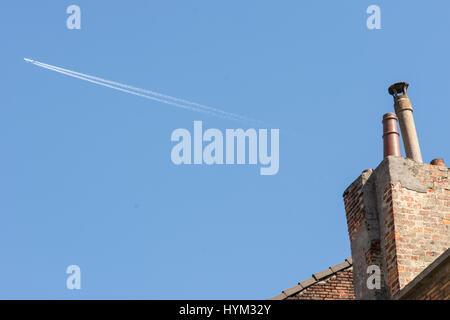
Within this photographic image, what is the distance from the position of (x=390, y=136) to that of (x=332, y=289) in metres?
Result: 5.05

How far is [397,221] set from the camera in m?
12.6

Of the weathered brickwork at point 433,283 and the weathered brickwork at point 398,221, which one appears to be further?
the weathered brickwork at point 398,221

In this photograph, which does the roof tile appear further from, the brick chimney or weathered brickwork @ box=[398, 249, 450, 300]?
weathered brickwork @ box=[398, 249, 450, 300]

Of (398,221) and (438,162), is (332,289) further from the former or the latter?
(398,221)

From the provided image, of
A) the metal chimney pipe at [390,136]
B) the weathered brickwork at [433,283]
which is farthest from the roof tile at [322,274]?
the weathered brickwork at [433,283]

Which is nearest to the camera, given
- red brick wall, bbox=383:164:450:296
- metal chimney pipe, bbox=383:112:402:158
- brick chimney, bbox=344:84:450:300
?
red brick wall, bbox=383:164:450:296

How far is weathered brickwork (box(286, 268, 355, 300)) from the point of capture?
1745 cm

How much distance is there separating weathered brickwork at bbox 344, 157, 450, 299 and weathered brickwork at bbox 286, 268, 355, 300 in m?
4.13

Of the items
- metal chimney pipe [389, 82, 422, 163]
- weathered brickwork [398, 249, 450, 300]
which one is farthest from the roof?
weathered brickwork [398, 249, 450, 300]

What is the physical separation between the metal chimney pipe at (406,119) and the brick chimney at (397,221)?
23 cm

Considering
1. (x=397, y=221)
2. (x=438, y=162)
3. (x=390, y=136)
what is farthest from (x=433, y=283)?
(x=390, y=136)

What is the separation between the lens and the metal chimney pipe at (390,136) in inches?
535

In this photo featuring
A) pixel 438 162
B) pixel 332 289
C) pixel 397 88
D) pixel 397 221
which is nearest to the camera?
pixel 397 221

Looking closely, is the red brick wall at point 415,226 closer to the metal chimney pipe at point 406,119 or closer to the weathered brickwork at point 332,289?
the metal chimney pipe at point 406,119
